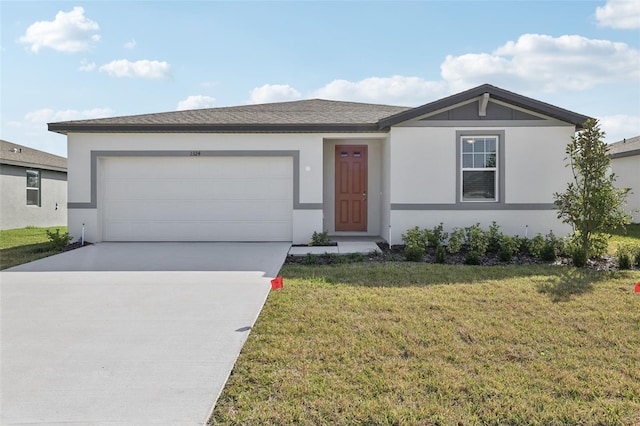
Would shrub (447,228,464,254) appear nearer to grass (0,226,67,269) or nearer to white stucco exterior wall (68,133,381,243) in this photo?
white stucco exterior wall (68,133,381,243)

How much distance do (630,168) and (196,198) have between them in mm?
18233

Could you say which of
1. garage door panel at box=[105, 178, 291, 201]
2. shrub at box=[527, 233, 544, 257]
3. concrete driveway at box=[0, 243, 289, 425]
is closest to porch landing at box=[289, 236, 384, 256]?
concrete driveway at box=[0, 243, 289, 425]

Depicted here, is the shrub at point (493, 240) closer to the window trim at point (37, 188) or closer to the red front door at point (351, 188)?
the red front door at point (351, 188)

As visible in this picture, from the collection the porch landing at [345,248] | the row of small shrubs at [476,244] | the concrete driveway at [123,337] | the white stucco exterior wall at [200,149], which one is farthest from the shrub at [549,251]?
the concrete driveway at [123,337]

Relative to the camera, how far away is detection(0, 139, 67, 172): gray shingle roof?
15.7 meters

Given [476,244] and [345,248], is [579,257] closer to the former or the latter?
[476,244]

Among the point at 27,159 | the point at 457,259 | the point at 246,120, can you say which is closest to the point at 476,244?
the point at 457,259

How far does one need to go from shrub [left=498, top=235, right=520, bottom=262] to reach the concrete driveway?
441 cm

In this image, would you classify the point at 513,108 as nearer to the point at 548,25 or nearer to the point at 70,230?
the point at 548,25

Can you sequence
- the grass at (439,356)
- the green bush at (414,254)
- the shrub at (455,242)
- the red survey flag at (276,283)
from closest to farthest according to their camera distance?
the grass at (439,356) → the red survey flag at (276,283) → the green bush at (414,254) → the shrub at (455,242)

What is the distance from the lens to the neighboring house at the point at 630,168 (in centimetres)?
1733

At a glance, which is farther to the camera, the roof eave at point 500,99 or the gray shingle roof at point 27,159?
the gray shingle roof at point 27,159

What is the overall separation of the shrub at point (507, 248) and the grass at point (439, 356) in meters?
1.96

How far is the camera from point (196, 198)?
1095 cm
